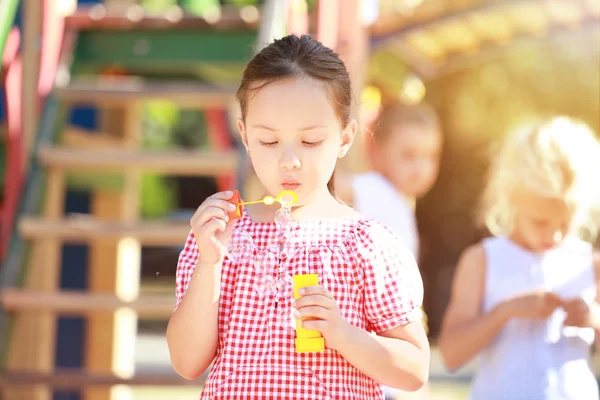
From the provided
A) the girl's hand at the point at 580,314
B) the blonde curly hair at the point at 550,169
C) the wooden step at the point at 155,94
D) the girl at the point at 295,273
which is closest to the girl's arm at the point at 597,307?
the girl's hand at the point at 580,314

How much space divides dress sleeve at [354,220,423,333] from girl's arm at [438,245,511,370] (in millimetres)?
728

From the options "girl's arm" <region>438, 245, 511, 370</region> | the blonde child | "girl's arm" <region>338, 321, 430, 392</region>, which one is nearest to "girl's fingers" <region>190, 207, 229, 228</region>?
"girl's arm" <region>338, 321, 430, 392</region>

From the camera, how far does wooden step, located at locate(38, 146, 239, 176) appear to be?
155 inches

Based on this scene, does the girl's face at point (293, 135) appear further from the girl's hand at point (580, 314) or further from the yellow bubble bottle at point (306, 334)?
the girl's hand at point (580, 314)

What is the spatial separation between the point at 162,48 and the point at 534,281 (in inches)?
105

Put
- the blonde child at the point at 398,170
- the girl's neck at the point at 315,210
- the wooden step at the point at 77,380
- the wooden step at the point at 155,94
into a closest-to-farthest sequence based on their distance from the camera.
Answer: the girl's neck at the point at 315,210 < the wooden step at the point at 77,380 < the blonde child at the point at 398,170 < the wooden step at the point at 155,94

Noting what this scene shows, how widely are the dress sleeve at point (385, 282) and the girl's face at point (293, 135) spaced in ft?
0.56

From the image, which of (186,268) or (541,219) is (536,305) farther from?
(186,268)

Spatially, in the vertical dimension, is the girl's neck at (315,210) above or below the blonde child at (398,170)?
below

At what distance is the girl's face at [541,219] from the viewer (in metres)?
A: 2.63

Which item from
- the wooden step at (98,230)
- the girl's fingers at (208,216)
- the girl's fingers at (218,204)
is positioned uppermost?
the wooden step at (98,230)

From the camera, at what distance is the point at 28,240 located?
3938 mm

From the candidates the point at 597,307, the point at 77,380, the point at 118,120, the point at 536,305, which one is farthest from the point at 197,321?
the point at 118,120

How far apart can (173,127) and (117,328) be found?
9.88 m
